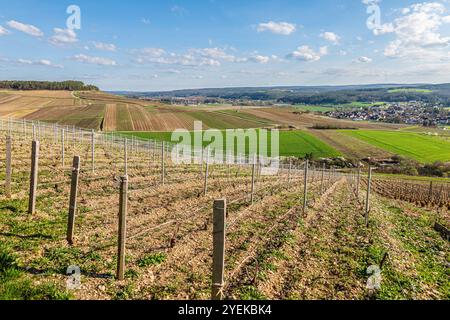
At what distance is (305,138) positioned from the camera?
83.8 m

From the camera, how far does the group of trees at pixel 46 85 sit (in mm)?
126438

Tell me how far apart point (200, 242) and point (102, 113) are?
82.5m

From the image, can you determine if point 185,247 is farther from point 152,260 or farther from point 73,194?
point 73,194

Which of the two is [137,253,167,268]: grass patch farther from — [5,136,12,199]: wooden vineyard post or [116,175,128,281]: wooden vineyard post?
[5,136,12,199]: wooden vineyard post

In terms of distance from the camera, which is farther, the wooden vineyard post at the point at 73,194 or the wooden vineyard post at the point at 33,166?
the wooden vineyard post at the point at 33,166

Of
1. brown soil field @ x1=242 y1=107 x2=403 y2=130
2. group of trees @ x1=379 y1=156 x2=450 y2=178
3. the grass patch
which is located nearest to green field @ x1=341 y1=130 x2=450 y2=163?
group of trees @ x1=379 y1=156 x2=450 y2=178

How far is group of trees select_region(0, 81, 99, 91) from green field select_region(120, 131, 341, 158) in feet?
284

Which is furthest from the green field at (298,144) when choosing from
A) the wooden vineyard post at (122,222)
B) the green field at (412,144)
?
the wooden vineyard post at (122,222)

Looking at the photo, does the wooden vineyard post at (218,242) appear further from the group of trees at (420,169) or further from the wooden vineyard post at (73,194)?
the group of trees at (420,169)

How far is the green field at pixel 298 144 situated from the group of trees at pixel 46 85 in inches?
3404

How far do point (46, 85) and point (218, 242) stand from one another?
155 meters

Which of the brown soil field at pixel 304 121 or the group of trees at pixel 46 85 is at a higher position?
the group of trees at pixel 46 85

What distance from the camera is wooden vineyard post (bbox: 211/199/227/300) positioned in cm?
499

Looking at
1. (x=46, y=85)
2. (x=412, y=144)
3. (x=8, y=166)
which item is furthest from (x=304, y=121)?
(x=8, y=166)
